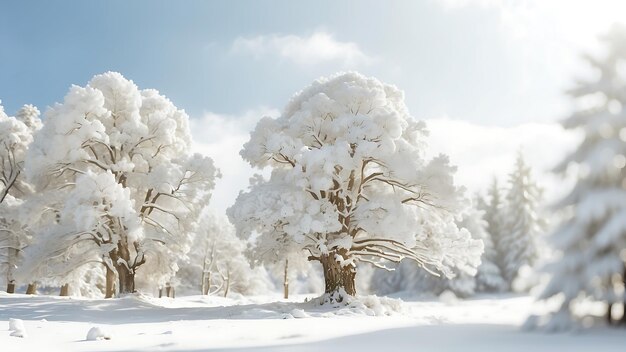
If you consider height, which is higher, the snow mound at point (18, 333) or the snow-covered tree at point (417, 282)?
the snow-covered tree at point (417, 282)

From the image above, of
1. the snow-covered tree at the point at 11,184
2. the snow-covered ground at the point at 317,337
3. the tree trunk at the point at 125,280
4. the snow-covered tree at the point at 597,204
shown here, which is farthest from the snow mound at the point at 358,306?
the snow-covered tree at the point at 11,184

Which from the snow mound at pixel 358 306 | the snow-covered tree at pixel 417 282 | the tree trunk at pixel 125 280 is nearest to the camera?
the snow mound at pixel 358 306

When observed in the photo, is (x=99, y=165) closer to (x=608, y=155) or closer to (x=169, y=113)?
(x=169, y=113)

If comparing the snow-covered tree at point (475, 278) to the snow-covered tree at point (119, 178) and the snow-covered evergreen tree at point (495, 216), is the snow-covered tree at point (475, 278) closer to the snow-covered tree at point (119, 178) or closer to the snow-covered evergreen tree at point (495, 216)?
the snow-covered evergreen tree at point (495, 216)

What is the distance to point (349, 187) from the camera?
63.2ft

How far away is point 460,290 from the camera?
42469 mm

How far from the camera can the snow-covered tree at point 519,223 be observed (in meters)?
39.1

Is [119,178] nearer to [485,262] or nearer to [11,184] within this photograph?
[11,184]

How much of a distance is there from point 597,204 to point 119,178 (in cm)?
1947

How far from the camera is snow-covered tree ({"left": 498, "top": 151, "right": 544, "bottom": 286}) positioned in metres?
39.1

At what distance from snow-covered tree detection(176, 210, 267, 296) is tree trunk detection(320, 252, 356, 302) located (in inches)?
1019

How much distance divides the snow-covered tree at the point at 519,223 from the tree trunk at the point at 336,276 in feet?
79.9

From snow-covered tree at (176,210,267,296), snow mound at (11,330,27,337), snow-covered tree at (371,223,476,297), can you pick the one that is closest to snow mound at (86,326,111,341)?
snow mound at (11,330,27,337)

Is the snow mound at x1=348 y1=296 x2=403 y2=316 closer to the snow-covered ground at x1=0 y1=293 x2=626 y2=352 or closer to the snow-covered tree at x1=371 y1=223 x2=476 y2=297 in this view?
the snow-covered ground at x1=0 y1=293 x2=626 y2=352
